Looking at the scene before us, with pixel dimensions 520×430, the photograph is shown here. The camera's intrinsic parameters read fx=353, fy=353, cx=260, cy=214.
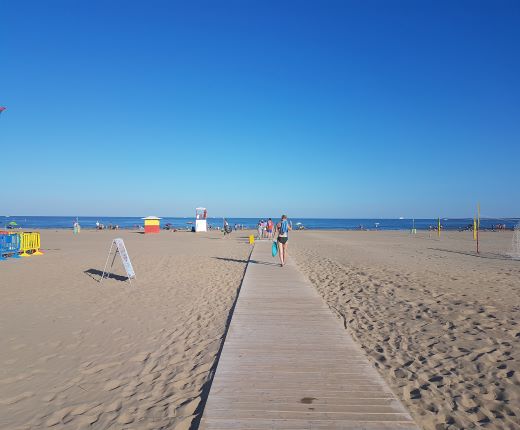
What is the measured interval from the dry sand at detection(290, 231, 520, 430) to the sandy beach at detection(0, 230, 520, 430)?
21mm

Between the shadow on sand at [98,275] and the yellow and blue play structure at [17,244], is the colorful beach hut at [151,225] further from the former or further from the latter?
the shadow on sand at [98,275]

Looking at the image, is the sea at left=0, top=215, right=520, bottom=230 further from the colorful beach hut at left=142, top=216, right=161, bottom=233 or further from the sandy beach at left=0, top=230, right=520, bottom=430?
the sandy beach at left=0, top=230, right=520, bottom=430

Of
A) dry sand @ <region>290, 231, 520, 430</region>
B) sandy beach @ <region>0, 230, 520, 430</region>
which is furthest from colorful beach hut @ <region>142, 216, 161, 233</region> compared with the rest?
dry sand @ <region>290, 231, 520, 430</region>

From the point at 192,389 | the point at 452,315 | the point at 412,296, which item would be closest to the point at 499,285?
the point at 412,296

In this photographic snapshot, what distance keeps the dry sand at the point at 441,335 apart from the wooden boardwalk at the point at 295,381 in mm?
366

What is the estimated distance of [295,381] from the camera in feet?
12.7

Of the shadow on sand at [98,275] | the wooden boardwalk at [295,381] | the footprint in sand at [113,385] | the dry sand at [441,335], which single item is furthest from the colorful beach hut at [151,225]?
the footprint in sand at [113,385]

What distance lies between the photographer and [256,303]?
750 cm

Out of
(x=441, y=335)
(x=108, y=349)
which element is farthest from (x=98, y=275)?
(x=441, y=335)

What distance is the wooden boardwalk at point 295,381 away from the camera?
3.15 metres

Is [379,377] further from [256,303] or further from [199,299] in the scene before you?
[199,299]

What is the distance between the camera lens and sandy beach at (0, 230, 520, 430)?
144 inches

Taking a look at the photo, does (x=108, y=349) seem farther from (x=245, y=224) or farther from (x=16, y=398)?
(x=245, y=224)

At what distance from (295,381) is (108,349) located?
3112 mm
